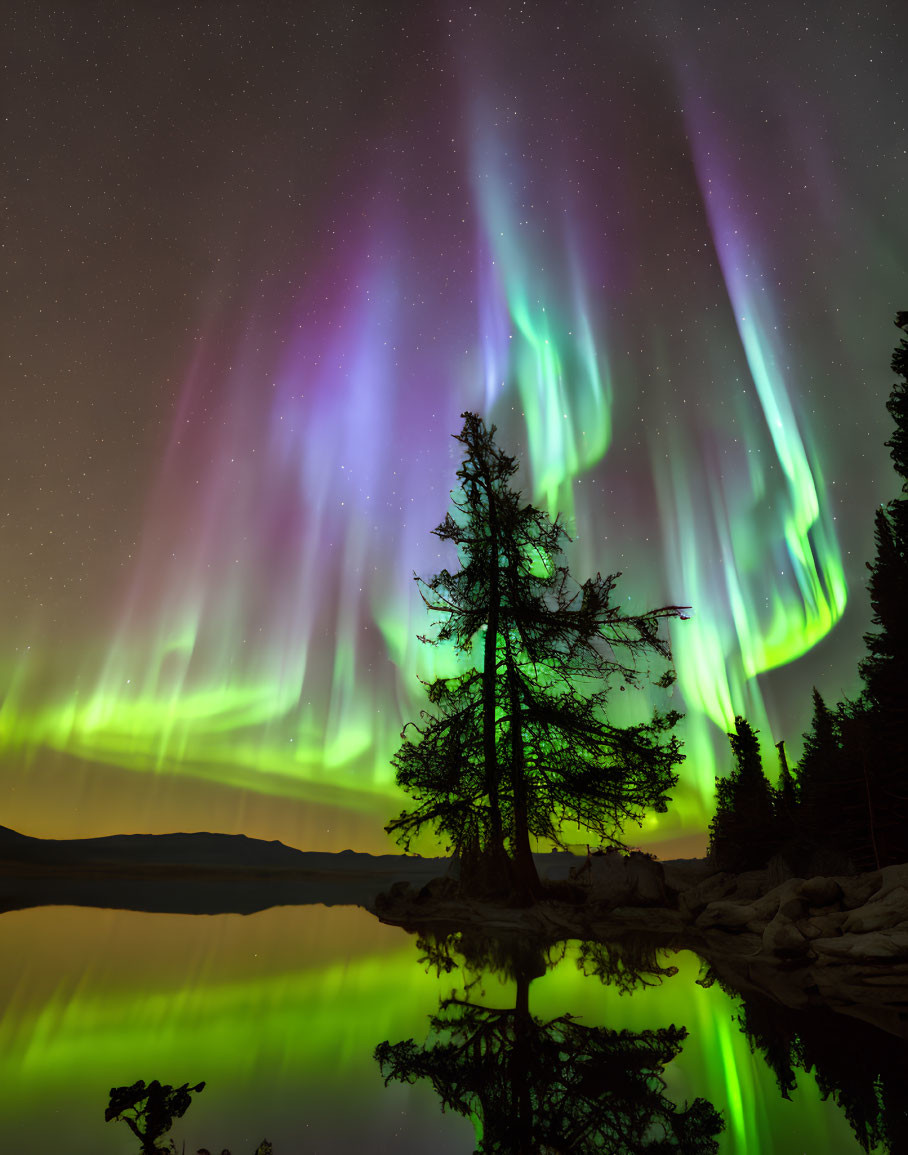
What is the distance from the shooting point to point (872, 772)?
61.2 ft

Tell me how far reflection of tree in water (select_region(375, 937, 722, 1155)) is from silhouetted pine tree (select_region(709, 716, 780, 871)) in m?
29.2

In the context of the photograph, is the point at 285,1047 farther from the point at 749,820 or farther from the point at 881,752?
the point at 749,820

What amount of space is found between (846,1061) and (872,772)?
1903 cm

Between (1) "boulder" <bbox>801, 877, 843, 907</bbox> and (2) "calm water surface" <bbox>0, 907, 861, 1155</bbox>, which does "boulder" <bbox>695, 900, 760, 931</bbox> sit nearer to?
(1) "boulder" <bbox>801, 877, 843, 907</bbox>

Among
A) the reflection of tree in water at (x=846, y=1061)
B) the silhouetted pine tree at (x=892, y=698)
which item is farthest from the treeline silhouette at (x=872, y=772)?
the reflection of tree in water at (x=846, y=1061)

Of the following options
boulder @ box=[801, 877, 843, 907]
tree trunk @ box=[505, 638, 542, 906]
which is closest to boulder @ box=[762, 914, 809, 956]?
boulder @ box=[801, 877, 843, 907]

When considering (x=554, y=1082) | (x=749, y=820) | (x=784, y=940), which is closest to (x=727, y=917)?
(x=784, y=940)

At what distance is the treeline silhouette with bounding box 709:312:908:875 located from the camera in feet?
60.9

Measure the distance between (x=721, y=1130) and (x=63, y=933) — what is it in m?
12.0

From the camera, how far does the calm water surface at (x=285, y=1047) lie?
2666mm

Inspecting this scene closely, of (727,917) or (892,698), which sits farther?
(892,698)

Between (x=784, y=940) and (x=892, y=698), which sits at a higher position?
(x=892, y=698)

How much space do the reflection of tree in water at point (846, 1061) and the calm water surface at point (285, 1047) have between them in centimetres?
10

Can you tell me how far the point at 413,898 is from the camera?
16219mm
